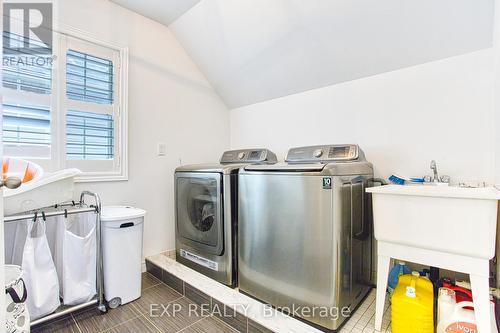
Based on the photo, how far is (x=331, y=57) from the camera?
194 centimetres

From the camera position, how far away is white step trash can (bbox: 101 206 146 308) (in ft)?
5.61

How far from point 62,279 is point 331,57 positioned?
2377 millimetres

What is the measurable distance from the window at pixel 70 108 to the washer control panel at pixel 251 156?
0.95 m

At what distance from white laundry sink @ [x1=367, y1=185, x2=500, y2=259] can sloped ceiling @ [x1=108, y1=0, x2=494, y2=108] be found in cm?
96

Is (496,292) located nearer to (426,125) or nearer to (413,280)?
(413,280)

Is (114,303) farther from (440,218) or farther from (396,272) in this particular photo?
(440,218)

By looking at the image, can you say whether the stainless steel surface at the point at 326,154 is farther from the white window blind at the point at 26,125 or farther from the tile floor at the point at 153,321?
the white window blind at the point at 26,125

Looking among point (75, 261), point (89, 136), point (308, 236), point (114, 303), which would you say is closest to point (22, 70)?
point (89, 136)

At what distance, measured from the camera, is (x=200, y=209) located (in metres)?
2.10

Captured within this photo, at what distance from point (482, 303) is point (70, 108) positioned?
272 centimetres

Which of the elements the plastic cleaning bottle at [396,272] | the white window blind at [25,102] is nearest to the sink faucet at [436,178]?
the plastic cleaning bottle at [396,272]

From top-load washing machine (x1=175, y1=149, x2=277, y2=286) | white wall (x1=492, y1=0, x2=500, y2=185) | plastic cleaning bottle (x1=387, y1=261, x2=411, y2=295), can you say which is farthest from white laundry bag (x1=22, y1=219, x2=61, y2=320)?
white wall (x1=492, y1=0, x2=500, y2=185)

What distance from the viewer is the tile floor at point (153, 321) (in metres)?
1.48

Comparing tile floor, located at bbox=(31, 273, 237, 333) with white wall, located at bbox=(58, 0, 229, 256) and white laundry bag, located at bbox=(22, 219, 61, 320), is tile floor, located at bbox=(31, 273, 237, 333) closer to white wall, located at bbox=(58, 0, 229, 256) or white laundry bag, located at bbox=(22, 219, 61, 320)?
white laundry bag, located at bbox=(22, 219, 61, 320)
